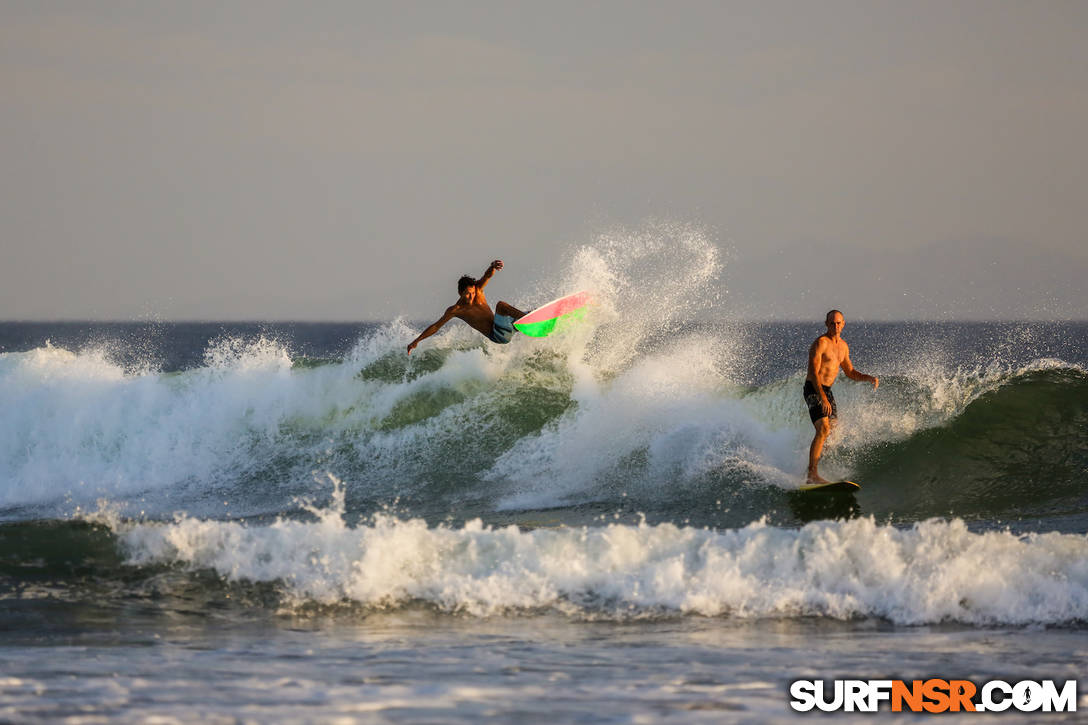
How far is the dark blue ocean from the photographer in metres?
6.25

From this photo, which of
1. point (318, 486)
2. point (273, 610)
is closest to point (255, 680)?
point (273, 610)

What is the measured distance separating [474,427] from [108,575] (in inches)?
236

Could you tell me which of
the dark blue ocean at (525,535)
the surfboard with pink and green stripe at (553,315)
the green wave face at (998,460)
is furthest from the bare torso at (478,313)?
the green wave face at (998,460)

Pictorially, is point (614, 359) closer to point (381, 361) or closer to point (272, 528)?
point (381, 361)

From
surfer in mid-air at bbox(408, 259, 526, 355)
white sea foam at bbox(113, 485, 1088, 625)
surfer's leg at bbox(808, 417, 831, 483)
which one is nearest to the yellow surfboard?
surfer's leg at bbox(808, 417, 831, 483)

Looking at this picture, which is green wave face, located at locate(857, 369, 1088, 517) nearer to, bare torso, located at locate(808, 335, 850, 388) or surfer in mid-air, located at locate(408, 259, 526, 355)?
bare torso, located at locate(808, 335, 850, 388)

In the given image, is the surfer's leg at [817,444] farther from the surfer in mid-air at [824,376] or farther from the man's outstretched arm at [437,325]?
the man's outstretched arm at [437,325]

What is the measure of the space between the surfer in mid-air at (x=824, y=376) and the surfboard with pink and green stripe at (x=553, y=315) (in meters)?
3.82

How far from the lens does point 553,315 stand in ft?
45.2

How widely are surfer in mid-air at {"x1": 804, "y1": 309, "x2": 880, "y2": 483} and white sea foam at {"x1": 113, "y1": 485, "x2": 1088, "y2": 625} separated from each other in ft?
5.78

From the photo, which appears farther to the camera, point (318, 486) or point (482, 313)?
point (318, 486)

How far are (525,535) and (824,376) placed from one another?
3.59 meters

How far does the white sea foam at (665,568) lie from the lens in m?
7.77

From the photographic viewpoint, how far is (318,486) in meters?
13.6
